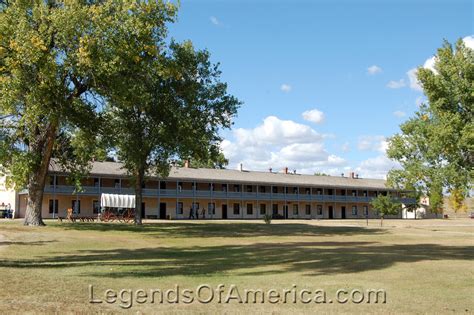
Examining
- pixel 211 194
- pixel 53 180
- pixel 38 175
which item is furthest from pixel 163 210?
pixel 38 175

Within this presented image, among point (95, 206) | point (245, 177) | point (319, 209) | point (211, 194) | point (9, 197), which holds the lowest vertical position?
point (319, 209)

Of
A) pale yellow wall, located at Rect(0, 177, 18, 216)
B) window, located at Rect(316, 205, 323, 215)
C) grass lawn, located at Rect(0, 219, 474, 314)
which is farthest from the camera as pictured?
window, located at Rect(316, 205, 323, 215)

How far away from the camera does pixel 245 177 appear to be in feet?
246

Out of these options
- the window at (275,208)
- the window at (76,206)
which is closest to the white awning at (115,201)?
the window at (76,206)

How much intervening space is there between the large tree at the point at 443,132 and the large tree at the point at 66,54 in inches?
569

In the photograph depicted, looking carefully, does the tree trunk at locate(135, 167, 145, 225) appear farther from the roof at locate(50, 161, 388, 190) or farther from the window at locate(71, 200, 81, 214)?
Result: the window at locate(71, 200, 81, 214)

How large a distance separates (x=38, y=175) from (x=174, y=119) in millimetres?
9624

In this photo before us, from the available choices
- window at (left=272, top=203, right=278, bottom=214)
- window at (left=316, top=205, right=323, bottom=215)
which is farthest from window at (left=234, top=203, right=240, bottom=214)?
window at (left=316, top=205, right=323, bottom=215)

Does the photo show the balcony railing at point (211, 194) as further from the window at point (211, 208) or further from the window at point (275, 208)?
the window at point (275, 208)

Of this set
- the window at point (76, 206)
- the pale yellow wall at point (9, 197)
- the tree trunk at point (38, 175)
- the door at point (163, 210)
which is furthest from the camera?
the door at point (163, 210)

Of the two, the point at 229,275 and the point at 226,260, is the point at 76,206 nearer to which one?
the point at 226,260

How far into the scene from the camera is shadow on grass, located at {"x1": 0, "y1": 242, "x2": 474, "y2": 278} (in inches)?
547

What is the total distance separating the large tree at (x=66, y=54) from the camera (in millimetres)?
25609

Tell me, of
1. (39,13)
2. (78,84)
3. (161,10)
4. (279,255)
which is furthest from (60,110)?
(279,255)
